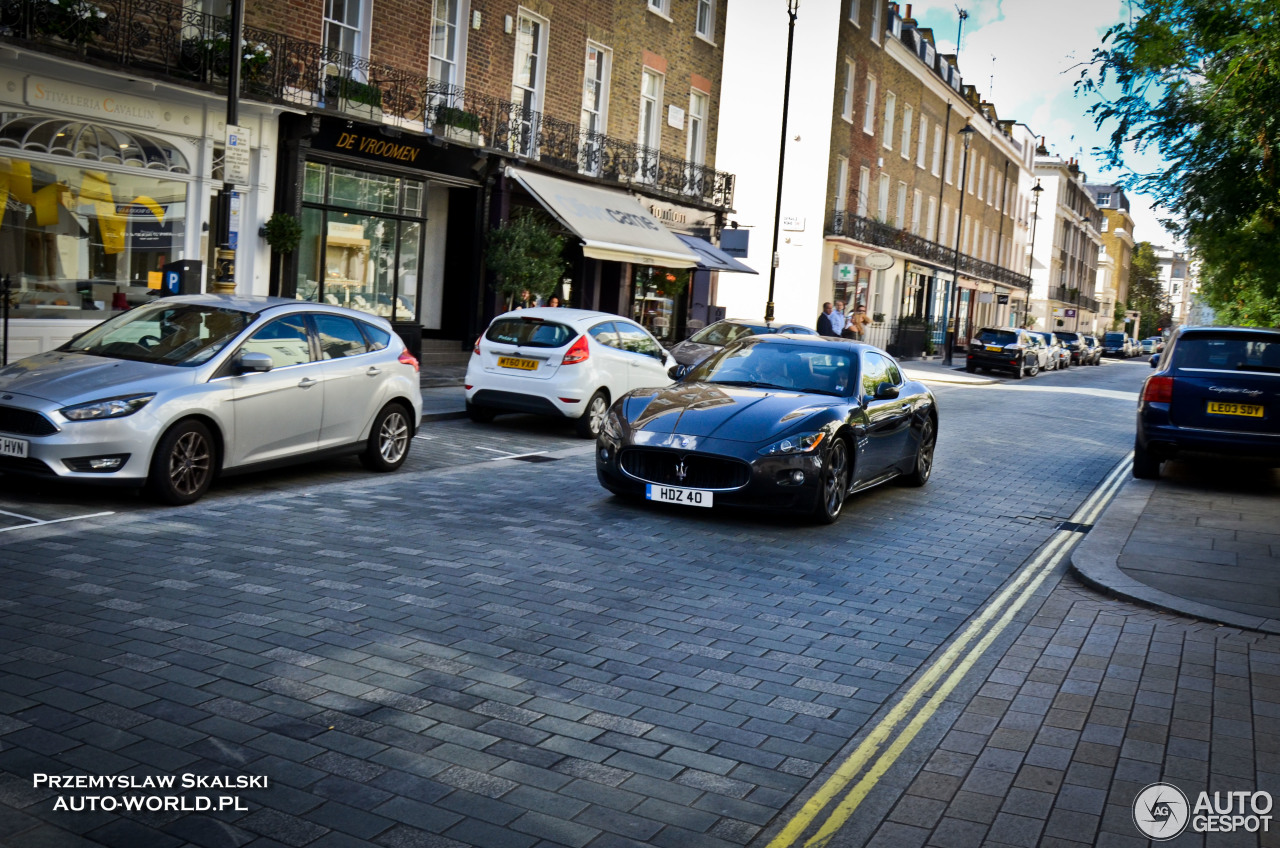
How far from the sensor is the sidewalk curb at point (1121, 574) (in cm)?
684

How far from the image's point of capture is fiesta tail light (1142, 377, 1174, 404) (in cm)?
1267

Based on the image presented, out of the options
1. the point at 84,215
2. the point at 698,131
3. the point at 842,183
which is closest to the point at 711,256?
the point at 698,131

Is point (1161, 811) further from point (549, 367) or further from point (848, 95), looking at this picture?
point (848, 95)

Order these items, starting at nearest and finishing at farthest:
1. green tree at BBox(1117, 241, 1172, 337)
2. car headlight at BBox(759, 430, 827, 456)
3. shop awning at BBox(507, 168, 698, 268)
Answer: car headlight at BBox(759, 430, 827, 456) < shop awning at BBox(507, 168, 698, 268) < green tree at BBox(1117, 241, 1172, 337)

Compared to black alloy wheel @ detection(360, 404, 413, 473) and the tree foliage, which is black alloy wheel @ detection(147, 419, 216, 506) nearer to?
black alloy wheel @ detection(360, 404, 413, 473)

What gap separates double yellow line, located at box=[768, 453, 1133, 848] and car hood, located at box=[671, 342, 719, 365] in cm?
1263

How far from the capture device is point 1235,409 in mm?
12359

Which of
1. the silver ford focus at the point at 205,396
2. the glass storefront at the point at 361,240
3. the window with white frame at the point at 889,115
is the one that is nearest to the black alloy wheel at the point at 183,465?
the silver ford focus at the point at 205,396

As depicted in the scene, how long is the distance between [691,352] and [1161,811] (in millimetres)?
17632

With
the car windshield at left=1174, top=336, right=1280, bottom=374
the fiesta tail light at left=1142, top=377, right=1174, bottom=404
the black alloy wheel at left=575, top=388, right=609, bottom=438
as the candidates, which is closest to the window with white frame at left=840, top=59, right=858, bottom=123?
the black alloy wheel at left=575, top=388, right=609, bottom=438

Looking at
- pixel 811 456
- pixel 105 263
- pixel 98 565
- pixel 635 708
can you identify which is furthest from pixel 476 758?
pixel 105 263

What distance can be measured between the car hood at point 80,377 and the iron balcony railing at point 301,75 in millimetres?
7407

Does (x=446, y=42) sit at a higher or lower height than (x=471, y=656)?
higher

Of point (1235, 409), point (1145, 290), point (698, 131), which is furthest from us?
point (1145, 290)
